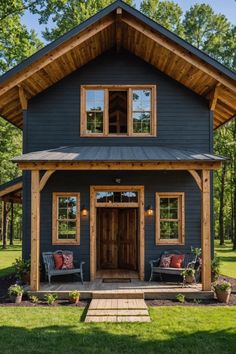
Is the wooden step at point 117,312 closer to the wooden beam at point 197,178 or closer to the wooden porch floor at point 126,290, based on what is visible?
the wooden porch floor at point 126,290

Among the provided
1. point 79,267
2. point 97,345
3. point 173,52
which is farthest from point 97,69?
point 97,345

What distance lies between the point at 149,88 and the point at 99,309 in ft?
20.9

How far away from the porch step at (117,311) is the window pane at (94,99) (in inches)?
213

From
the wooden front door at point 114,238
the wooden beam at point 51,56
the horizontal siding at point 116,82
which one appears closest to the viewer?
the wooden beam at point 51,56

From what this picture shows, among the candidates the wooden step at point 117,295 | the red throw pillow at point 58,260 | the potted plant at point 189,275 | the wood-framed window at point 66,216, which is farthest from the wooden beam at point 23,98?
the potted plant at point 189,275

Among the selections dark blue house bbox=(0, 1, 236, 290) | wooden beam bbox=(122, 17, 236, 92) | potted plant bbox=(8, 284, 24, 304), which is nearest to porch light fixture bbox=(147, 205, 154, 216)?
dark blue house bbox=(0, 1, 236, 290)

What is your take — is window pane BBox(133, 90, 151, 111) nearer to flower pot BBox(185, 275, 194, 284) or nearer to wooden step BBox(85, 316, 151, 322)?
flower pot BBox(185, 275, 194, 284)

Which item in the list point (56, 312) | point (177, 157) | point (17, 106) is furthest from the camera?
point (17, 106)

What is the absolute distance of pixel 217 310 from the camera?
798 cm

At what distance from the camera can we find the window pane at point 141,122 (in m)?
11.4

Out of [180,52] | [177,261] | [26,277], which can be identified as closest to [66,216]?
[26,277]

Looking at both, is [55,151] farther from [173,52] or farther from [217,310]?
[217,310]

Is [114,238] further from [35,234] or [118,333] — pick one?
[118,333]

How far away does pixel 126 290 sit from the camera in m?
9.20
